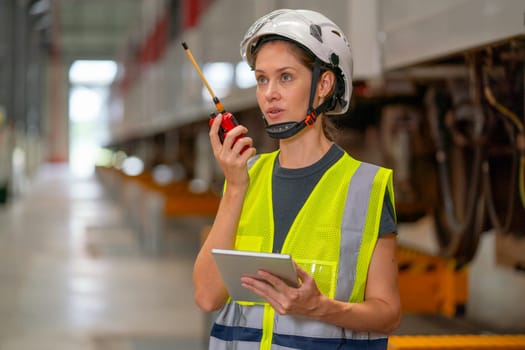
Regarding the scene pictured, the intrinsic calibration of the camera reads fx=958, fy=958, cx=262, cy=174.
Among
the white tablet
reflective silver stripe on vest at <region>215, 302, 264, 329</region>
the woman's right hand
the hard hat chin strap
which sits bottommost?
reflective silver stripe on vest at <region>215, 302, 264, 329</region>

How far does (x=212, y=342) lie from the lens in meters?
2.04

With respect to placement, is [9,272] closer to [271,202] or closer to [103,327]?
[103,327]

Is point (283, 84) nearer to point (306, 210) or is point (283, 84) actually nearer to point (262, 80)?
point (262, 80)

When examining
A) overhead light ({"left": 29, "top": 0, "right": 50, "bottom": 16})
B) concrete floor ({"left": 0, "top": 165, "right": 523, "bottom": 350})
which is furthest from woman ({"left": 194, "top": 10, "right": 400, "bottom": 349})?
overhead light ({"left": 29, "top": 0, "right": 50, "bottom": 16})

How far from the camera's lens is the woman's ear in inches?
77.6

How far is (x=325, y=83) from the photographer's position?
6.48ft

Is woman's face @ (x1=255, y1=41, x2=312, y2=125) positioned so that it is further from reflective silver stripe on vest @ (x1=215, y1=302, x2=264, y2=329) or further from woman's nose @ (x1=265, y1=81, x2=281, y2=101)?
reflective silver stripe on vest @ (x1=215, y1=302, x2=264, y2=329)

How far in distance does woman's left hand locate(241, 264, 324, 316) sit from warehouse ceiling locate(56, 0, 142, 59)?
24.0 m

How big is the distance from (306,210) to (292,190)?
2.4 inches

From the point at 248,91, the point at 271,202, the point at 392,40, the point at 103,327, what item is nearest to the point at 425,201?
the point at 248,91

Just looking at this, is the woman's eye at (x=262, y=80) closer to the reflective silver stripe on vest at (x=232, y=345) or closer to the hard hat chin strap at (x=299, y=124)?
the hard hat chin strap at (x=299, y=124)

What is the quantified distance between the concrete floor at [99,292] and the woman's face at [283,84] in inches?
94.3

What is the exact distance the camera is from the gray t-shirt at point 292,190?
76.8 inches

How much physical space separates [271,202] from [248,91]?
467cm
